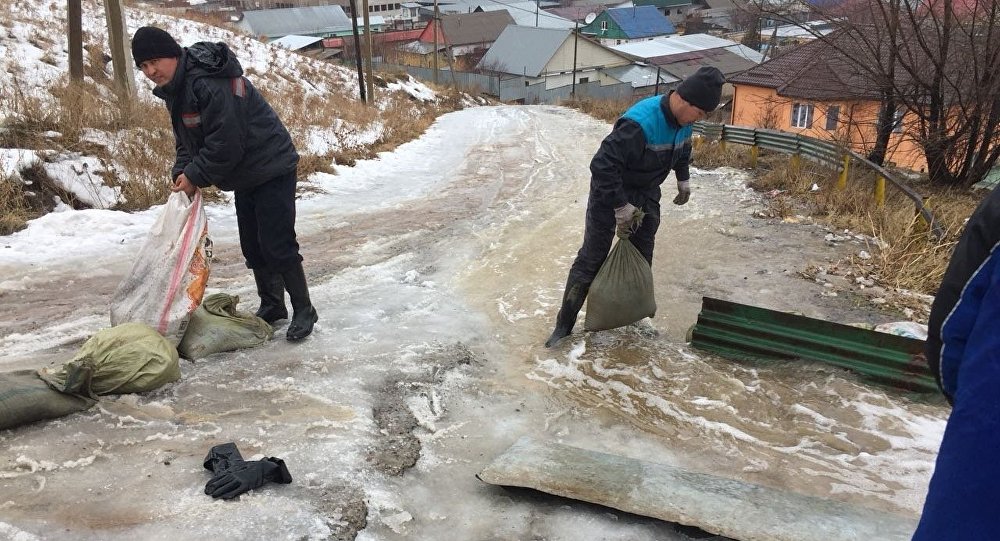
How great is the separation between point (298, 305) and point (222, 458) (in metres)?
1.70

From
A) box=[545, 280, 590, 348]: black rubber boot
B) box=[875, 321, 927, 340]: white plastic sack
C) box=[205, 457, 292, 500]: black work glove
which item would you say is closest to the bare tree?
box=[875, 321, 927, 340]: white plastic sack

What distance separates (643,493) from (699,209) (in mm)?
6129

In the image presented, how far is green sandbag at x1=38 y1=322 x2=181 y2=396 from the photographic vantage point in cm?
305

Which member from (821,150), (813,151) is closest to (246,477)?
(821,150)

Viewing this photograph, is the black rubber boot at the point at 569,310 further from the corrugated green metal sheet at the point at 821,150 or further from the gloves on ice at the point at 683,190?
the corrugated green metal sheet at the point at 821,150

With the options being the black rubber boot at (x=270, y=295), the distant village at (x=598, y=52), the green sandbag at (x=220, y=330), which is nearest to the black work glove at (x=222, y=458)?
the green sandbag at (x=220, y=330)

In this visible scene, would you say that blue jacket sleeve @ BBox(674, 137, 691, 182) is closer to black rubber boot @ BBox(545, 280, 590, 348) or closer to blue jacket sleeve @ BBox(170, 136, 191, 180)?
black rubber boot @ BBox(545, 280, 590, 348)

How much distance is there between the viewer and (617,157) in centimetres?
404

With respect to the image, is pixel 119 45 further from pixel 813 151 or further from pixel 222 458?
pixel 813 151

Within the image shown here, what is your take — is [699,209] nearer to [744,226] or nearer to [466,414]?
[744,226]

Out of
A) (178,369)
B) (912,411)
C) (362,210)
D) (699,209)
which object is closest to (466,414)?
(178,369)

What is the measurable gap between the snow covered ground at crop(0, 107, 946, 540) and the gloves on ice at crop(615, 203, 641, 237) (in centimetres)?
84

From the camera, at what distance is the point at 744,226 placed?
7.33m

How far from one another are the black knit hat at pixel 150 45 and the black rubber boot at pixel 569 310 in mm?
2842
